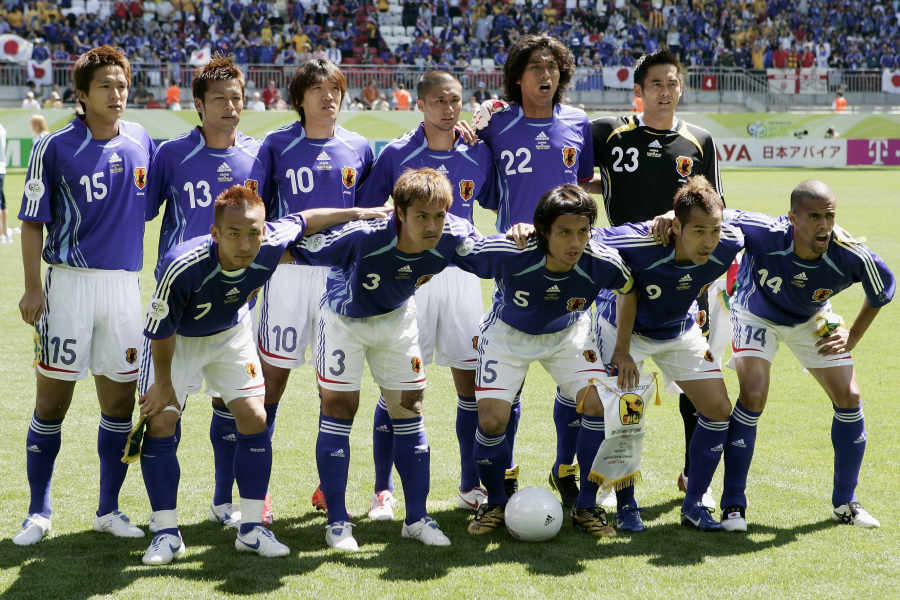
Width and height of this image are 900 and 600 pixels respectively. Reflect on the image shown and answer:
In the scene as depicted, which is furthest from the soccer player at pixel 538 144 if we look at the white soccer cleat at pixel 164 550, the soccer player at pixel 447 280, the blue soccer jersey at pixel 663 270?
the white soccer cleat at pixel 164 550

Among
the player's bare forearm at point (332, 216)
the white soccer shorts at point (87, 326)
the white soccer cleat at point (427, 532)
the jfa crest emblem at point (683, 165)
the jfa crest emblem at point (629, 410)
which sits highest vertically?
the jfa crest emblem at point (683, 165)

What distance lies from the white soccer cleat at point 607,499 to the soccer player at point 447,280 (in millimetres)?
677

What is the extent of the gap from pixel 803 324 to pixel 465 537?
2.06 m

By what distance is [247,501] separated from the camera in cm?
471

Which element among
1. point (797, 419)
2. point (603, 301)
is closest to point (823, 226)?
point (603, 301)

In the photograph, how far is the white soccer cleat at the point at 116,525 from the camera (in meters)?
4.87

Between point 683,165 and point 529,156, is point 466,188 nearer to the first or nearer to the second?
point 529,156

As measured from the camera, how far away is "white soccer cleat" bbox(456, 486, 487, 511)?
214 inches

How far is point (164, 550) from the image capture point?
4.53m

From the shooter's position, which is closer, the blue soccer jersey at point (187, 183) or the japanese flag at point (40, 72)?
the blue soccer jersey at point (187, 183)

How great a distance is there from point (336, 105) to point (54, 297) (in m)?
1.80

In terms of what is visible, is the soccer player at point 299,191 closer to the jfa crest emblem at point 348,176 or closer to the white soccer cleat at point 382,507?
the jfa crest emblem at point 348,176

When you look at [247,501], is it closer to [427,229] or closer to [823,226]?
[427,229]

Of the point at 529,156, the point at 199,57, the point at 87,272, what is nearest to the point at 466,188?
the point at 529,156
